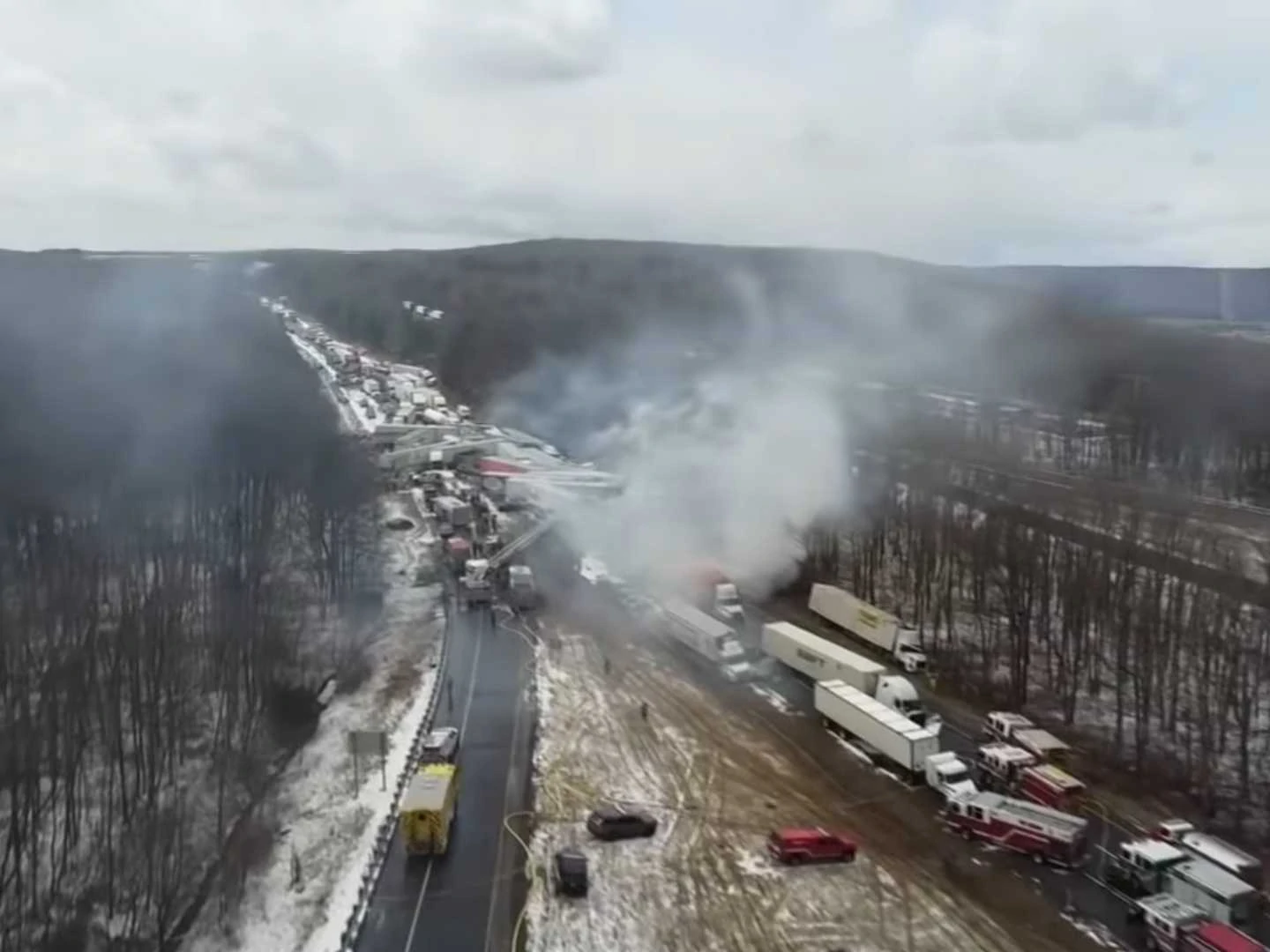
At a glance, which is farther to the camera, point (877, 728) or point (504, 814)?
point (877, 728)

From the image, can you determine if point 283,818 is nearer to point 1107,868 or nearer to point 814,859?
point 814,859

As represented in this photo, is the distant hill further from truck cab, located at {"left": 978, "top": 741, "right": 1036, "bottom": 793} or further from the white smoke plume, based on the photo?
truck cab, located at {"left": 978, "top": 741, "right": 1036, "bottom": 793}

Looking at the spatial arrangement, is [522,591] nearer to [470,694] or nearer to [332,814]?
[470,694]

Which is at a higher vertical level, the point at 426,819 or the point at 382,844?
the point at 426,819

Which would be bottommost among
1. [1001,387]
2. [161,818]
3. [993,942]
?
[993,942]

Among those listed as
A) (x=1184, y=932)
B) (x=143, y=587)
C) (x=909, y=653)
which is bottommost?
(x=1184, y=932)

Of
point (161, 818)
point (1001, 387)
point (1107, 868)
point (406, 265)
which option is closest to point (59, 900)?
point (161, 818)

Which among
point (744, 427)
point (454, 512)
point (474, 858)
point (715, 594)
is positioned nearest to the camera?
point (474, 858)

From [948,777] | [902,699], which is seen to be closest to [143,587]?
[902,699]
